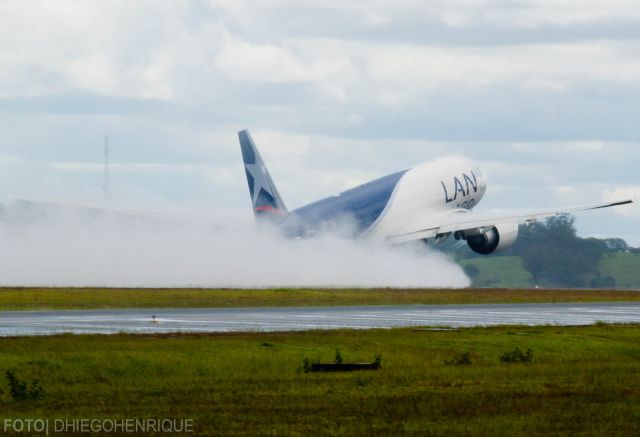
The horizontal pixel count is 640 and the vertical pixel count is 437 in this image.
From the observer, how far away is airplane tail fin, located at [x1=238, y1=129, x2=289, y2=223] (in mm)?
98438

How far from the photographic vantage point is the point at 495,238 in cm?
10862

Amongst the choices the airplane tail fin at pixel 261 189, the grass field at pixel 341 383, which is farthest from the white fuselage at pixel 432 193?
the grass field at pixel 341 383

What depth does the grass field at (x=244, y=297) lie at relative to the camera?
226ft

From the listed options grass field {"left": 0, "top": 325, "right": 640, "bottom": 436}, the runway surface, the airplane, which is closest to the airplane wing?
the airplane

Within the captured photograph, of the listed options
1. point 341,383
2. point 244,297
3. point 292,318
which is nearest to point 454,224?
point 244,297

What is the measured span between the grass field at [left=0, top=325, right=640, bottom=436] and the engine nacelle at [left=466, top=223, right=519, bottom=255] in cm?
5971

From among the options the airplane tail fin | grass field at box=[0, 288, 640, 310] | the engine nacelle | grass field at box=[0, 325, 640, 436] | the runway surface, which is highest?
the airplane tail fin

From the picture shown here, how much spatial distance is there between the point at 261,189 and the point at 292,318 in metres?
42.3

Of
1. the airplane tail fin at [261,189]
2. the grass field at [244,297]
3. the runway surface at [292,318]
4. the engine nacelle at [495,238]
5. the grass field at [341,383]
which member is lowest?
the grass field at [341,383]

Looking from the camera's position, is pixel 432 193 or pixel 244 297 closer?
pixel 244 297

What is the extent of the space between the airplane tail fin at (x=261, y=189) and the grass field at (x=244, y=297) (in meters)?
11.2

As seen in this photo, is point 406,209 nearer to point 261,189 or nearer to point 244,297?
point 261,189

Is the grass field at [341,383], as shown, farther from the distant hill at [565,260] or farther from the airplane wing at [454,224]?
the distant hill at [565,260]

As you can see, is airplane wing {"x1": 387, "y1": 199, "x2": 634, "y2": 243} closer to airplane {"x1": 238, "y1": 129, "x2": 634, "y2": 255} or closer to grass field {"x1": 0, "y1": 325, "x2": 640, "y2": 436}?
airplane {"x1": 238, "y1": 129, "x2": 634, "y2": 255}
